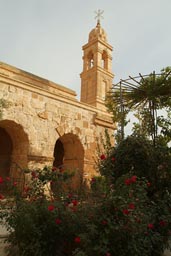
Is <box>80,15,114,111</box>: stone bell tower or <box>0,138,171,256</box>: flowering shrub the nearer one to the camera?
<box>0,138,171,256</box>: flowering shrub

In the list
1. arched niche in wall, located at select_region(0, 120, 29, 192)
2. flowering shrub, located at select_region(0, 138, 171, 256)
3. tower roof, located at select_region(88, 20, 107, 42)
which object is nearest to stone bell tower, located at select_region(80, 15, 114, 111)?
tower roof, located at select_region(88, 20, 107, 42)

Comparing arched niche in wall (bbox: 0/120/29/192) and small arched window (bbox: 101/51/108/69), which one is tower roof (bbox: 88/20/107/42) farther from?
arched niche in wall (bbox: 0/120/29/192)

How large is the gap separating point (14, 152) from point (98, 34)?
13.6m

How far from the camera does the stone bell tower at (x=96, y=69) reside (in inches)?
661

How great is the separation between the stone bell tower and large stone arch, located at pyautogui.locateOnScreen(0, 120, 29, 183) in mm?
9074

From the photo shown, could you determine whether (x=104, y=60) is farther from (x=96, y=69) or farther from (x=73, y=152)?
(x=73, y=152)

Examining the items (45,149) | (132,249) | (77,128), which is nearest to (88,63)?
(77,128)

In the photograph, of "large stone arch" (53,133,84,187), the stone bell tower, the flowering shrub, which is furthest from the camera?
the stone bell tower

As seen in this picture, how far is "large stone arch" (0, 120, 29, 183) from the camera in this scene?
279 inches

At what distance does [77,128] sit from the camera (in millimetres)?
8492

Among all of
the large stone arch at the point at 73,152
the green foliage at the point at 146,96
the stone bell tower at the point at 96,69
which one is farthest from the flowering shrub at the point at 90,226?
the stone bell tower at the point at 96,69

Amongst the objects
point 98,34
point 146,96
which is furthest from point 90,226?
point 98,34

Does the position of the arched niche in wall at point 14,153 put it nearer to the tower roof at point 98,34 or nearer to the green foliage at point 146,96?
the green foliage at point 146,96

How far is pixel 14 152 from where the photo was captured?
24.8ft
